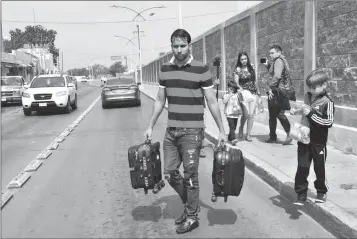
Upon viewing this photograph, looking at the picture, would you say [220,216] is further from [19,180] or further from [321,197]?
[19,180]

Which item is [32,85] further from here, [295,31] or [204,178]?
[204,178]

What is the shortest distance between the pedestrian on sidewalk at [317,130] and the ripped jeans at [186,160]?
1.29 m

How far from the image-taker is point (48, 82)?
1825 centimetres

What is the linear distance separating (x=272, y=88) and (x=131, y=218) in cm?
446

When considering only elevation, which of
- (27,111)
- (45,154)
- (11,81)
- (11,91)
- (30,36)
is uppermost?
(30,36)

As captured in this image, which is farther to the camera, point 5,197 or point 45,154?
point 45,154

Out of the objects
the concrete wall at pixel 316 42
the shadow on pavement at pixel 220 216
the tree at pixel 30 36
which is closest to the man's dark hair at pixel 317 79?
the shadow on pavement at pixel 220 216

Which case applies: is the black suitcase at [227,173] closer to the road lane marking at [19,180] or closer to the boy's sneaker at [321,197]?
the boy's sneaker at [321,197]

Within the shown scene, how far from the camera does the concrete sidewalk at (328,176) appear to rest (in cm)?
417

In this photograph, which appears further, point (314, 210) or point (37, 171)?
point (37, 171)

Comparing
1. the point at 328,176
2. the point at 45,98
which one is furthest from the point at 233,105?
the point at 45,98

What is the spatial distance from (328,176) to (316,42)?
396 cm

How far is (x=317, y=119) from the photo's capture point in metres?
4.50

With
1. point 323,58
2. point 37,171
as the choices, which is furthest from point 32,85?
point 323,58
